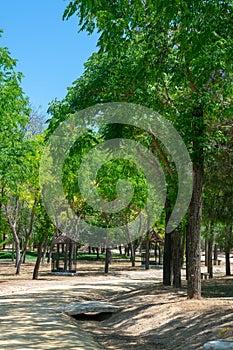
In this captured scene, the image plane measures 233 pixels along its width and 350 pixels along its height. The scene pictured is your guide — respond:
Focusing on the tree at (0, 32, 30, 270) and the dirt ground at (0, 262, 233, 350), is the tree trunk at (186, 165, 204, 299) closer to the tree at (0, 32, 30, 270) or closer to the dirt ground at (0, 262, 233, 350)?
the dirt ground at (0, 262, 233, 350)

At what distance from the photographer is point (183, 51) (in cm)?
934

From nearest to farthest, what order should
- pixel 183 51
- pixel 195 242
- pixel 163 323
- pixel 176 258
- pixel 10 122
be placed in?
pixel 183 51 → pixel 163 323 → pixel 195 242 → pixel 176 258 → pixel 10 122

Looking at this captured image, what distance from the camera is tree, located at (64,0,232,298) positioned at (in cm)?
756

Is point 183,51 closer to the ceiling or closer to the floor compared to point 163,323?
closer to the ceiling

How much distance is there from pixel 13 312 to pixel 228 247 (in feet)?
45.3

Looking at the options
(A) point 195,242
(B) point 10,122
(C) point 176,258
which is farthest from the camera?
(B) point 10,122

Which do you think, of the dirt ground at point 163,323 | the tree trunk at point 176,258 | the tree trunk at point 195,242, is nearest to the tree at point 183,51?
the tree trunk at point 195,242

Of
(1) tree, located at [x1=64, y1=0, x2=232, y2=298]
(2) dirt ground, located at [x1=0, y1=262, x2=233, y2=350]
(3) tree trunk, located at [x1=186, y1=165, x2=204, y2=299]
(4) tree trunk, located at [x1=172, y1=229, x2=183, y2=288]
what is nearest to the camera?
(1) tree, located at [x1=64, y1=0, x2=232, y2=298]

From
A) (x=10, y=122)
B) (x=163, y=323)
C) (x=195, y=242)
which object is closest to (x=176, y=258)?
(x=195, y=242)

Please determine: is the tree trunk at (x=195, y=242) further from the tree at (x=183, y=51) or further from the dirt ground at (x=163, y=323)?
the dirt ground at (x=163, y=323)

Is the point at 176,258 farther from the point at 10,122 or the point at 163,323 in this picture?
the point at 10,122

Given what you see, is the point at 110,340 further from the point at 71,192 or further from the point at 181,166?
the point at 71,192

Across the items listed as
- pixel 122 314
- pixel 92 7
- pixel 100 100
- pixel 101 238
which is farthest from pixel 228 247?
pixel 101 238

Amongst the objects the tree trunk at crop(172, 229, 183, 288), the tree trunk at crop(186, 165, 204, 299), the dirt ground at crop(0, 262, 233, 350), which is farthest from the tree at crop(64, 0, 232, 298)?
the tree trunk at crop(172, 229, 183, 288)
